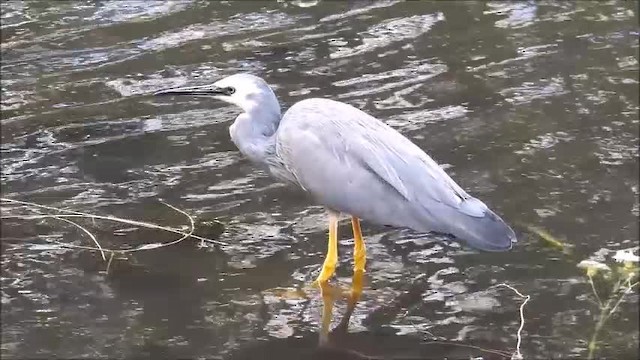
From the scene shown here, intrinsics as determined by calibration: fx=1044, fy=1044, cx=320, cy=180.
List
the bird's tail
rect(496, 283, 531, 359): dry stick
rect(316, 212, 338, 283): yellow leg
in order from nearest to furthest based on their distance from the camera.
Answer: rect(496, 283, 531, 359): dry stick
the bird's tail
rect(316, 212, 338, 283): yellow leg

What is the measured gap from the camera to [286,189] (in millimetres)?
5863

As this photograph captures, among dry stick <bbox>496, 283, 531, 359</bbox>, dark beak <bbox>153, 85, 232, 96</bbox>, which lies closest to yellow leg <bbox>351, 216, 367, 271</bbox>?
dry stick <bbox>496, 283, 531, 359</bbox>

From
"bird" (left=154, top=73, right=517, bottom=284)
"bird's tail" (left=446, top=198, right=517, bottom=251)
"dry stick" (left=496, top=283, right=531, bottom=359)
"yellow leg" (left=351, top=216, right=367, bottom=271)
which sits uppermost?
"bird" (left=154, top=73, right=517, bottom=284)

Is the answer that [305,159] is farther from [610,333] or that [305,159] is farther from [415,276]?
[610,333]

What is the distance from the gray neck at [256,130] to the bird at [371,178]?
0.09m

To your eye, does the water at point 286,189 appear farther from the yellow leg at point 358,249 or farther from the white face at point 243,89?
the white face at point 243,89

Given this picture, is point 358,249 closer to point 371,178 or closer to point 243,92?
point 371,178

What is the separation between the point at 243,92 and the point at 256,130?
192 mm

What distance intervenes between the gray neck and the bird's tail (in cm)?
97

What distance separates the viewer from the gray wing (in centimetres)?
460

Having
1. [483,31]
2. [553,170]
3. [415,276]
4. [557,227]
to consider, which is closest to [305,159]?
[415,276]

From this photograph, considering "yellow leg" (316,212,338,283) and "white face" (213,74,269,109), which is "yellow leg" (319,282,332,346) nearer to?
"yellow leg" (316,212,338,283)

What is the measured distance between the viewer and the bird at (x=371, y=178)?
4.58m

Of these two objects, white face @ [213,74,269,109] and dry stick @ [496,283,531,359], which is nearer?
dry stick @ [496,283,531,359]
